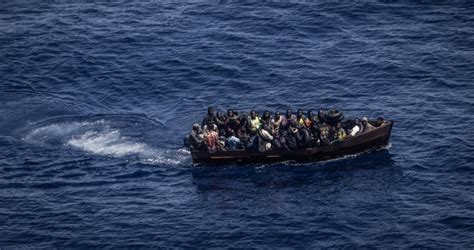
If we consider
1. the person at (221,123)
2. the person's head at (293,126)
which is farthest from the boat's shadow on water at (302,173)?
the person at (221,123)

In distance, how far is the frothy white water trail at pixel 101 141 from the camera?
5097 centimetres

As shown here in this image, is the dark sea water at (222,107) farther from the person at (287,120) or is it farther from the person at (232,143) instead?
the person at (287,120)

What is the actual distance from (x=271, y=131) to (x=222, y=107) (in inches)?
357

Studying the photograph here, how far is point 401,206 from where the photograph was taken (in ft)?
141

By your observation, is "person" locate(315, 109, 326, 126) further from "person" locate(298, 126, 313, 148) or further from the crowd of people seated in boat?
"person" locate(298, 126, 313, 148)

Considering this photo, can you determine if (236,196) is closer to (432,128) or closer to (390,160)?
(390,160)

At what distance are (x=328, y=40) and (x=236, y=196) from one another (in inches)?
1022

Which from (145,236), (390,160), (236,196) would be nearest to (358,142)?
(390,160)

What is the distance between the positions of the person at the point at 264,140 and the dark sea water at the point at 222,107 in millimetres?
1396

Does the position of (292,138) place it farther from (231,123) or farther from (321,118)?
(231,123)

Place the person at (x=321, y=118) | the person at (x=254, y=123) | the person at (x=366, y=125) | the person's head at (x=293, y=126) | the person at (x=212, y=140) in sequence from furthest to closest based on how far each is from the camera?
the person at (x=254, y=123) → the person at (x=321, y=118) → the person at (x=212, y=140) → the person at (x=366, y=125) → the person's head at (x=293, y=126)

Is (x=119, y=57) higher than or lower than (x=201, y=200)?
higher

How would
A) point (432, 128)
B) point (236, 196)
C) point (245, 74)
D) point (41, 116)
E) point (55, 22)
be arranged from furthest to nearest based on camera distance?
point (55, 22), point (245, 74), point (41, 116), point (432, 128), point (236, 196)

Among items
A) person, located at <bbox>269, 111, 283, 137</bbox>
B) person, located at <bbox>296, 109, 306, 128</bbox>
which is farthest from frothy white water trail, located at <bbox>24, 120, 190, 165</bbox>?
person, located at <bbox>296, 109, 306, 128</bbox>
